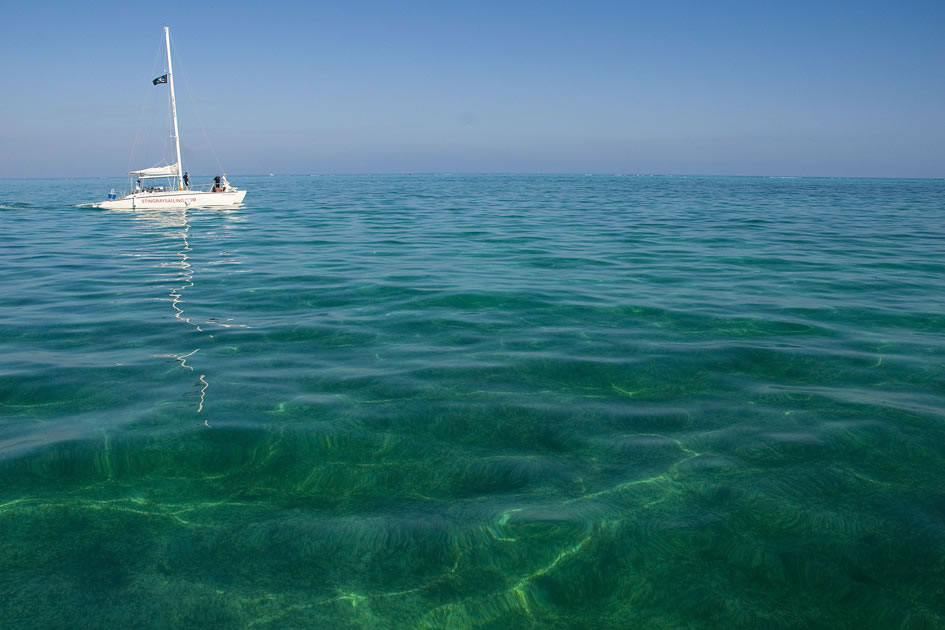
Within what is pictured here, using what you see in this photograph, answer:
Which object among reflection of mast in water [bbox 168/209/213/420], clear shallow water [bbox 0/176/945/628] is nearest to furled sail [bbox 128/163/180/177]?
reflection of mast in water [bbox 168/209/213/420]

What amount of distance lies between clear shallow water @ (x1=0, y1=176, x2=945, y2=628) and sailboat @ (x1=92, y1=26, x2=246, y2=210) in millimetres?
26860

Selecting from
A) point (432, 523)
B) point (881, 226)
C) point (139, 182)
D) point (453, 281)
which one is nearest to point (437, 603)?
point (432, 523)

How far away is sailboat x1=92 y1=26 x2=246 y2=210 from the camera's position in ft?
118

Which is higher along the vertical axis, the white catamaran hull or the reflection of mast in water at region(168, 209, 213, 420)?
the white catamaran hull

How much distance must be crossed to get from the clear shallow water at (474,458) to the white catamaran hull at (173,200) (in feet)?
88.0

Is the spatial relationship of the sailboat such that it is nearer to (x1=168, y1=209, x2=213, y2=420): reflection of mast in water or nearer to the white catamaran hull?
the white catamaran hull

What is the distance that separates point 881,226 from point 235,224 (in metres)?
28.9

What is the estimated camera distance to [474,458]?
17.1 feet

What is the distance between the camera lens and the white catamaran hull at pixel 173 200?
35.8 m

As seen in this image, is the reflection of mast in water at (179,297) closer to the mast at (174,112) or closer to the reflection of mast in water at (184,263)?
the reflection of mast in water at (184,263)

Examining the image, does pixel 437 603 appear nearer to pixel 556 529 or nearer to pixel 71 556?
pixel 556 529

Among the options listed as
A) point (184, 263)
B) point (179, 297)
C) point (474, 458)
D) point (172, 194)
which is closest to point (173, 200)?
point (172, 194)

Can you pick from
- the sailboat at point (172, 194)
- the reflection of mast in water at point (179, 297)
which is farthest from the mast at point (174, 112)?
the reflection of mast in water at point (179, 297)

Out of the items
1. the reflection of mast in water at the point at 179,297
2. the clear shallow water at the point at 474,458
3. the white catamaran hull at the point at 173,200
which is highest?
the white catamaran hull at the point at 173,200
